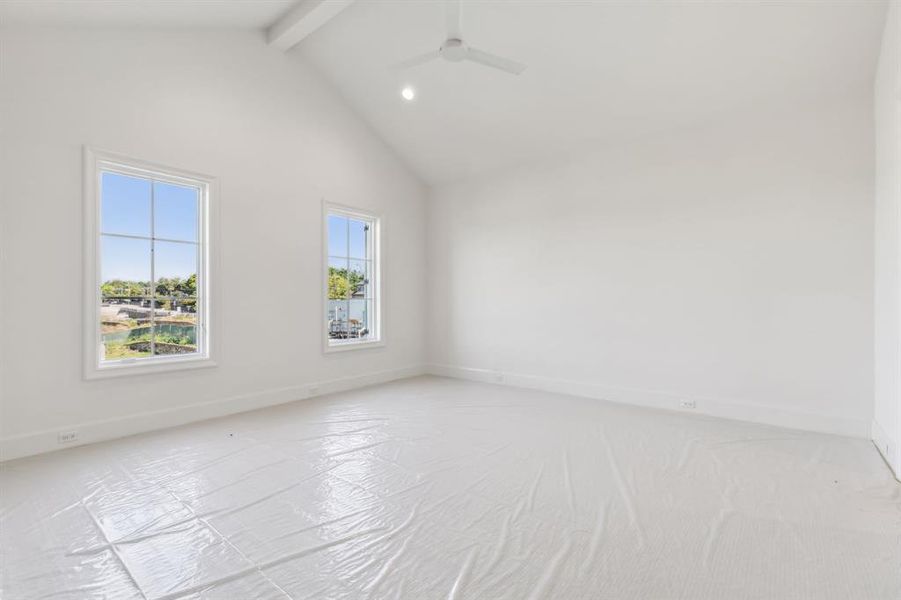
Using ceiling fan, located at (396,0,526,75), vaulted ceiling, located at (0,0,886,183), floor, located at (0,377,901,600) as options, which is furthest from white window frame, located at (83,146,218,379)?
ceiling fan, located at (396,0,526,75)

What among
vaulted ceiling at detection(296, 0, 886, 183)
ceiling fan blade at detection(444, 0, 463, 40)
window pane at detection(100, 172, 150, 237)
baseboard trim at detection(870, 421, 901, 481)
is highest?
vaulted ceiling at detection(296, 0, 886, 183)

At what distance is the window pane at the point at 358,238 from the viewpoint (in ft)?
18.5

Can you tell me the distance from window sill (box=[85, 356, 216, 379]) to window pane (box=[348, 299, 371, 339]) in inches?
71.7

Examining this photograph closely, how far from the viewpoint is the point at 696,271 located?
4.34 meters

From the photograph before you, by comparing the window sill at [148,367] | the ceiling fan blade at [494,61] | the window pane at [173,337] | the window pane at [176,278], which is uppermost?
the ceiling fan blade at [494,61]

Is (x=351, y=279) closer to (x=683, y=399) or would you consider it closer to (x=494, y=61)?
(x=494, y=61)

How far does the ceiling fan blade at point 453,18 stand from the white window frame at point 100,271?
2.68m

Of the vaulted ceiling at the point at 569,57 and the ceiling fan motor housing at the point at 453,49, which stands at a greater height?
the vaulted ceiling at the point at 569,57

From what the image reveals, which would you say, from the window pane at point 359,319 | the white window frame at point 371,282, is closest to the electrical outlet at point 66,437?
the white window frame at point 371,282

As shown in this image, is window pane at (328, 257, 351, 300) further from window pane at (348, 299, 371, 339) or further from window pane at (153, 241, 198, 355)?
window pane at (153, 241, 198, 355)

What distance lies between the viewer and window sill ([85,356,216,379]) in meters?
3.43

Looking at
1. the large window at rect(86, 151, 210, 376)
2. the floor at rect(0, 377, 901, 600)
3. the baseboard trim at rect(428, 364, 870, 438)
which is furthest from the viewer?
the baseboard trim at rect(428, 364, 870, 438)

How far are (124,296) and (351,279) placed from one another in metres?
Answer: 2.48

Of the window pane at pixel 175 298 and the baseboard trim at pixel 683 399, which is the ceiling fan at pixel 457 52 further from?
the baseboard trim at pixel 683 399
